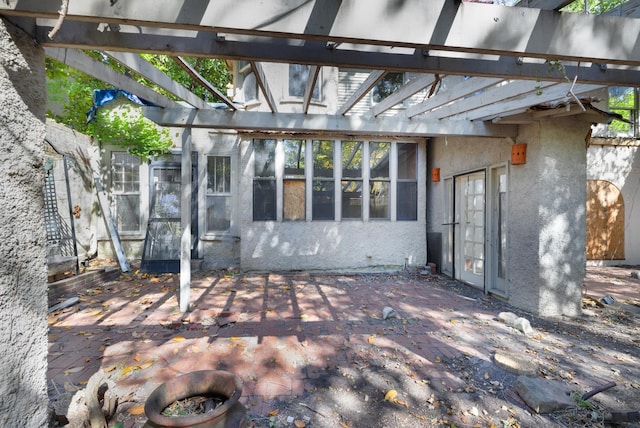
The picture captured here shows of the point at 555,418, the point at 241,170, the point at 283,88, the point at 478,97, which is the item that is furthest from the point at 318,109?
the point at 555,418

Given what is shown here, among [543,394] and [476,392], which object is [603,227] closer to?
[543,394]

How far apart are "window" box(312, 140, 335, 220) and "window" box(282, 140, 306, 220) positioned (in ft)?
0.98

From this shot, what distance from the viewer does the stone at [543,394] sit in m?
2.35

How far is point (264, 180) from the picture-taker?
23.4 ft

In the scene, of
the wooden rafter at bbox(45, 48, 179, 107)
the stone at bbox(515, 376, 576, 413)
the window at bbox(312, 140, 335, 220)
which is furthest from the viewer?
the window at bbox(312, 140, 335, 220)

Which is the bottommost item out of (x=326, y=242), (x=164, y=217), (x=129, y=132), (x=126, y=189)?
(x=326, y=242)

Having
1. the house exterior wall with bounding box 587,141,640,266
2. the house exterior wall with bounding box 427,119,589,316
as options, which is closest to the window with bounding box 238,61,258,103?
the house exterior wall with bounding box 427,119,589,316

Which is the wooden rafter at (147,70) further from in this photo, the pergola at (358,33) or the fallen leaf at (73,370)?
the fallen leaf at (73,370)

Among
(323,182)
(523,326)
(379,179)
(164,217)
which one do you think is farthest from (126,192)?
(523,326)

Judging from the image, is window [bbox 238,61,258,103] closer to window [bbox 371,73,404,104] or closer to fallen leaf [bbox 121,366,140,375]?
window [bbox 371,73,404,104]

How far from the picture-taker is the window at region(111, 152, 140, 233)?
25.8 feet

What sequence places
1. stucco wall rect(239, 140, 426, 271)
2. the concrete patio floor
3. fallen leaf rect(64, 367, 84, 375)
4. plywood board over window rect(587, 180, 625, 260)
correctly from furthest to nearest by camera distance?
1. plywood board over window rect(587, 180, 625, 260)
2. stucco wall rect(239, 140, 426, 271)
3. fallen leaf rect(64, 367, 84, 375)
4. the concrete patio floor

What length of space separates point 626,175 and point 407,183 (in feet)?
20.3

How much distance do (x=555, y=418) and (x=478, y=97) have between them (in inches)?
133
